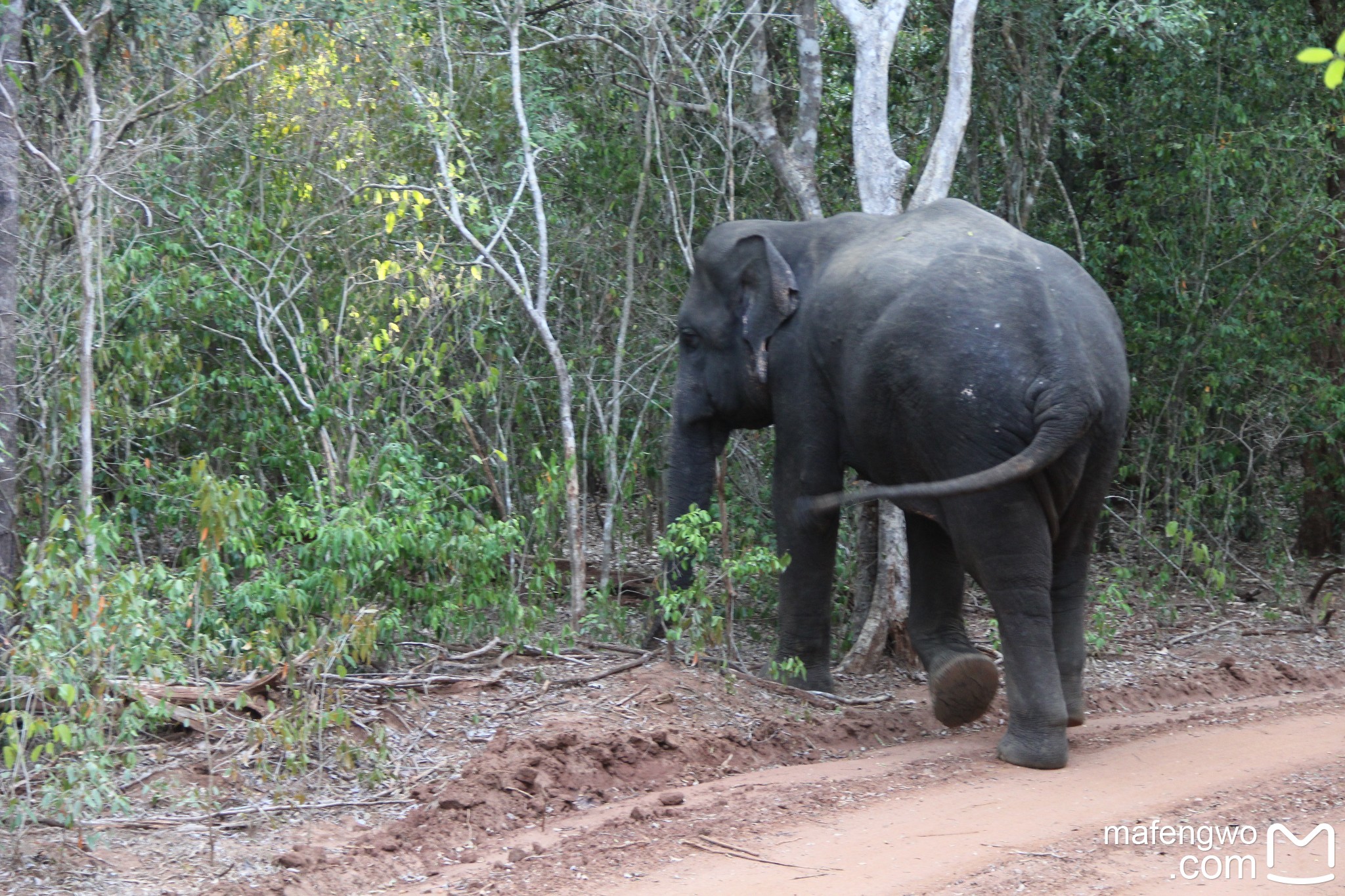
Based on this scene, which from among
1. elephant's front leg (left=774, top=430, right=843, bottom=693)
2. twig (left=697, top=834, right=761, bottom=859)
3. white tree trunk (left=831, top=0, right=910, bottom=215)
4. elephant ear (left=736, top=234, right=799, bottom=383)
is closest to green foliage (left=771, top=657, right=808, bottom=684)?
elephant's front leg (left=774, top=430, right=843, bottom=693)

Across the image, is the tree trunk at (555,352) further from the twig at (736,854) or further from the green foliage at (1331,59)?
the green foliage at (1331,59)

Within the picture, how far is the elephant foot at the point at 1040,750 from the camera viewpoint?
6152 millimetres

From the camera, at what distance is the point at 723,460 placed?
27.2ft

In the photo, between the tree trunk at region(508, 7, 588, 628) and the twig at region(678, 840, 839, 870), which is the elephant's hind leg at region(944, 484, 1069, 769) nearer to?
the twig at region(678, 840, 839, 870)

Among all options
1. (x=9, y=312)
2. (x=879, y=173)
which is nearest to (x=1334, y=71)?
(x=879, y=173)

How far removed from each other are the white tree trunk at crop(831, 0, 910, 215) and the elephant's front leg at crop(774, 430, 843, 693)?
186 centimetres

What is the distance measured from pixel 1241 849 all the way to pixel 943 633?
232cm

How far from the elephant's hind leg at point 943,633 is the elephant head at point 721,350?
1159mm

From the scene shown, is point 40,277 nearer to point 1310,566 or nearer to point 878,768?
point 878,768

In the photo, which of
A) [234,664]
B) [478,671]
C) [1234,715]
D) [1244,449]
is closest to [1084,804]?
[1234,715]

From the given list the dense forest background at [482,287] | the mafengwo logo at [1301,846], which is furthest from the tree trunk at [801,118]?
the mafengwo logo at [1301,846]

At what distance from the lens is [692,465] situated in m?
7.88

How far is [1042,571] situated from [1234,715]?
178 centimetres

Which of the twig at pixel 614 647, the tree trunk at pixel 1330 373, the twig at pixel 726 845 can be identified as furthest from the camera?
the tree trunk at pixel 1330 373
